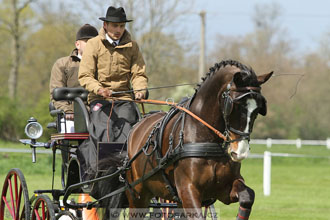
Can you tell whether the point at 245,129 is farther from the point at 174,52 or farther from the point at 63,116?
the point at 174,52

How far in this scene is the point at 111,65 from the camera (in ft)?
22.0

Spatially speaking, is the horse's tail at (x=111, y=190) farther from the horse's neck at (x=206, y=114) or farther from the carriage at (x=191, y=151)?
the horse's neck at (x=206, y=114)

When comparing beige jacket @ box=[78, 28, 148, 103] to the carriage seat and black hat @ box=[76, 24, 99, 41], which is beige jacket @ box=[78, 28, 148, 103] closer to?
the carriage seat

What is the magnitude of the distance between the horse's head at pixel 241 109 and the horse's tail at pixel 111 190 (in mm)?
1693

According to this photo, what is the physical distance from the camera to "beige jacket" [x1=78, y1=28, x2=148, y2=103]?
6.66 meters

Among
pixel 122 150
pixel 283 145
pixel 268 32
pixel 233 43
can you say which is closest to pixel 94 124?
pixel 122 150

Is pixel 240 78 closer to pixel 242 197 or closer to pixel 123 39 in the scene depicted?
pixel 242 197

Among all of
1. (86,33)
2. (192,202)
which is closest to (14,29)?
(86,33)

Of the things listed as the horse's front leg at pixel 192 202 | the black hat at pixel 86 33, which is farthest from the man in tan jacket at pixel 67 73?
the horse's front leg at pixel 192 202

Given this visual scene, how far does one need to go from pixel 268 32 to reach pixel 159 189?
163 ft

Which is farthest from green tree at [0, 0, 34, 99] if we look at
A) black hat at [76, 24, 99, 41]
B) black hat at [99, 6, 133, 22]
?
black hat at [99, 6, 133, 22]

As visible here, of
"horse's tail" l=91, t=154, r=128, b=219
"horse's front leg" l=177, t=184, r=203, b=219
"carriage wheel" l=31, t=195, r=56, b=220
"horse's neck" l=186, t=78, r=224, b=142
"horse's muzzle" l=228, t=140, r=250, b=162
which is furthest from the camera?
"horse's tail" l=91, t=154, r=128, b=219

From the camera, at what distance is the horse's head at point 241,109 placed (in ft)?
16.7

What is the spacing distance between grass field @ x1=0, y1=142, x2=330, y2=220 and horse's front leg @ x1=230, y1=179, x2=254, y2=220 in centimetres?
465
